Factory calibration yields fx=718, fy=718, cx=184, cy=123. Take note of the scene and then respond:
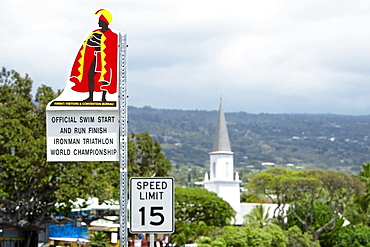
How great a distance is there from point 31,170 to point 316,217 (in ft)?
95.7

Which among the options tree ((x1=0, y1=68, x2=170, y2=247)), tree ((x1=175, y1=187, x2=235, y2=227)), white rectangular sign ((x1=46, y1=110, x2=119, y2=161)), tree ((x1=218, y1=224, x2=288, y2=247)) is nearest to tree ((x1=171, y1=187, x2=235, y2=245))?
tree ((x1=175, y1=187, x2=235, y2=227))

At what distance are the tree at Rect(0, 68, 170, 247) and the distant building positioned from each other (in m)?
48.7

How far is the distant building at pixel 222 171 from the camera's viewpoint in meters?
81.8

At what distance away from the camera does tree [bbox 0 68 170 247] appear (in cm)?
2872

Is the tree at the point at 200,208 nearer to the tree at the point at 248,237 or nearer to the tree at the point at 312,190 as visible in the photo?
the tree at the point at 312,190

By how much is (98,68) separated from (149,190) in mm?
1483

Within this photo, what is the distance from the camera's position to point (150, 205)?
7.14m

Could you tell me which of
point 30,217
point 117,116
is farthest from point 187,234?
point 117,116

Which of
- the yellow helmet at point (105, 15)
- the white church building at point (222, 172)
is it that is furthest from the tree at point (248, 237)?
the white church building at point (222, 172)

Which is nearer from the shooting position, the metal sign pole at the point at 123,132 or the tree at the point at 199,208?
the metal sign pole at the point at 123,132

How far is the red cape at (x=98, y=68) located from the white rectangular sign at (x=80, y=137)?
30cm

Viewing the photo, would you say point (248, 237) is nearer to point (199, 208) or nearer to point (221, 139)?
point (199, 208)

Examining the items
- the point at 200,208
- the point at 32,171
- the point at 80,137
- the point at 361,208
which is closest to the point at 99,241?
the point at 32,171

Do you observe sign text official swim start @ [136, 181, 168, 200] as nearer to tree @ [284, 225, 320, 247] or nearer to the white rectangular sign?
the white rectangular sign
